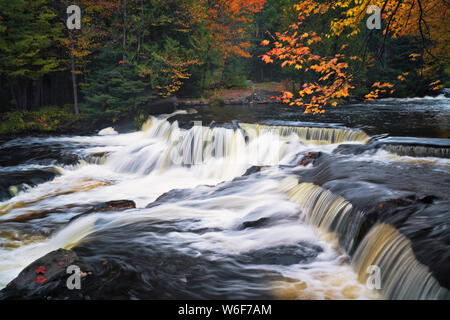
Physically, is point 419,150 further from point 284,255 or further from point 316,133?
point 284,255

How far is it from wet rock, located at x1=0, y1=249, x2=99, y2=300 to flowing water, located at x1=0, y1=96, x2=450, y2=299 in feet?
1.16

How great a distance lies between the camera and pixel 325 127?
12.0 meters

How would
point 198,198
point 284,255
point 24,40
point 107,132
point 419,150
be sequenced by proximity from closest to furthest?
1. point 284,255
2. point 198,198
3. point 419,150
4. point 24,40
5. point 107,132

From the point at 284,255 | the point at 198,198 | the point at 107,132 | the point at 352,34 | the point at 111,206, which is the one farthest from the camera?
the point at 107,132

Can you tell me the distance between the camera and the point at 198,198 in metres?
7.83

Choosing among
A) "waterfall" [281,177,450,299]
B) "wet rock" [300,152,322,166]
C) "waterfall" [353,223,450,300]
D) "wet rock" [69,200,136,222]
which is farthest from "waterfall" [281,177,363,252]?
"wet rock" [69,200,136,222]

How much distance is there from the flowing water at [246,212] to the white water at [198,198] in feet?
0.11

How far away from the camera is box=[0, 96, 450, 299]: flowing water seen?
14.3 ft

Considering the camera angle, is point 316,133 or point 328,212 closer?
point 328,212

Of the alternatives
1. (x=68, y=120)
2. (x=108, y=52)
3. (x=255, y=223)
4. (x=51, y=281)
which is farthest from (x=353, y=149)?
(x=68, y=120)

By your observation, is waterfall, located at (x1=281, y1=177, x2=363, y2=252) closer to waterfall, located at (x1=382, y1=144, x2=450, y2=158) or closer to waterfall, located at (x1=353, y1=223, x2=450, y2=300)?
Answer: waterfall, located at (x1=353, y1=223, x2=450, y2=300)

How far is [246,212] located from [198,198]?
1.43 metres

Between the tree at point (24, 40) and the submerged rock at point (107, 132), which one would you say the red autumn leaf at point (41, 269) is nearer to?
the submerged rock at point (107, 132)
